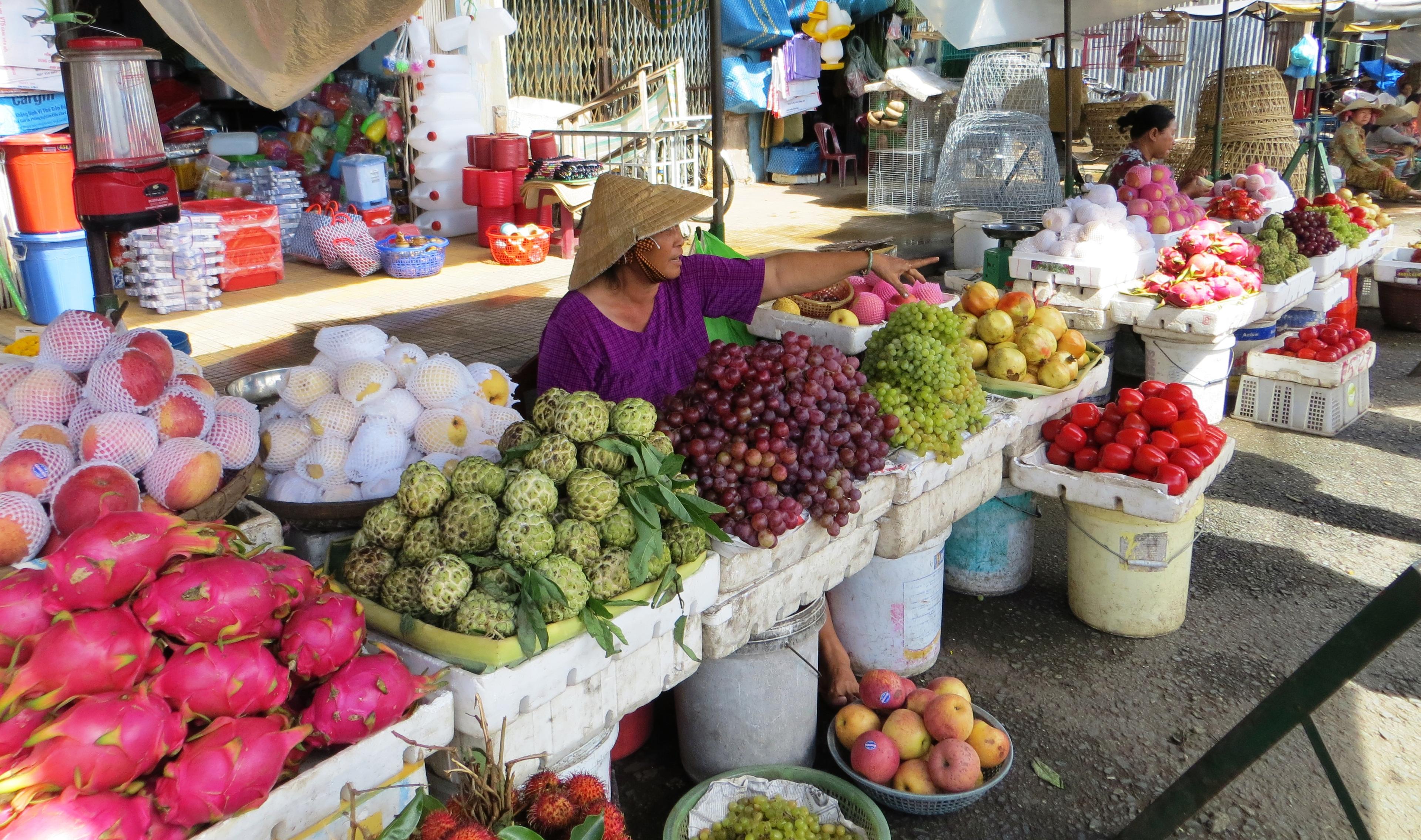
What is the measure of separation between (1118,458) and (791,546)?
5.01ft

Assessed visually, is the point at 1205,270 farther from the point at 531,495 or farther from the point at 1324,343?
the point at 531,495

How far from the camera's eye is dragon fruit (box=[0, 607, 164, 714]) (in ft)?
4.42

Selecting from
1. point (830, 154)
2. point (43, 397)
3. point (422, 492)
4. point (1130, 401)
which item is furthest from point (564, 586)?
point (830, 154)

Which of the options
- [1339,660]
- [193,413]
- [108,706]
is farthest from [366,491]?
[1339,660]

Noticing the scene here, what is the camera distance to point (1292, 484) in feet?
16.1

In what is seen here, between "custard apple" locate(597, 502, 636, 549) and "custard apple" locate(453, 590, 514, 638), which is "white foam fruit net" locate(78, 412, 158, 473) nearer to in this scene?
"custard apple" locate(453, 590, 514, 638)

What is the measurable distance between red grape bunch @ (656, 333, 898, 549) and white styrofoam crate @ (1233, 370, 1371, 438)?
408cm

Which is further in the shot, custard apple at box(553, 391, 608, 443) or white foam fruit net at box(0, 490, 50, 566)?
custard apple at box(553, 391, 608, 443)

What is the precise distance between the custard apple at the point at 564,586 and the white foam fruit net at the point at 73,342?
1.17m

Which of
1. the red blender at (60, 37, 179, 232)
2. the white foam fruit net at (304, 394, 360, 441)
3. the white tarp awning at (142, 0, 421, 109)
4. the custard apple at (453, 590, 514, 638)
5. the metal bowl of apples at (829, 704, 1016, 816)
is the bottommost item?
the metal bowl of apples at (829, 704, 1016, 816)

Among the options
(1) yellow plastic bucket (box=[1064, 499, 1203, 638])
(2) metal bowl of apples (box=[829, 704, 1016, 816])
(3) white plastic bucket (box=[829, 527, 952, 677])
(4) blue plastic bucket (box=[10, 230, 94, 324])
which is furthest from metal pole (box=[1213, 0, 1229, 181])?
(4) blue plastic bucket (box=[10, 230, 94, 324])

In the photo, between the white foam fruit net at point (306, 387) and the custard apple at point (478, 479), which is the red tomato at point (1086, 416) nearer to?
the custard apple at point (478, 479)

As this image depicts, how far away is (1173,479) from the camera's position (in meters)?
3.23

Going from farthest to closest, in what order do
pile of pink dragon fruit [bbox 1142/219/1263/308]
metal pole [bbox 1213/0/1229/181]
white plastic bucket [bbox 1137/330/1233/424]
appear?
metal pole [bbox 1213/0/1229/181] → white plastic bucket [bbox 1137/330/1233/424] → pile of pink dragon fruit [bbox 1142/219/1263/308]
